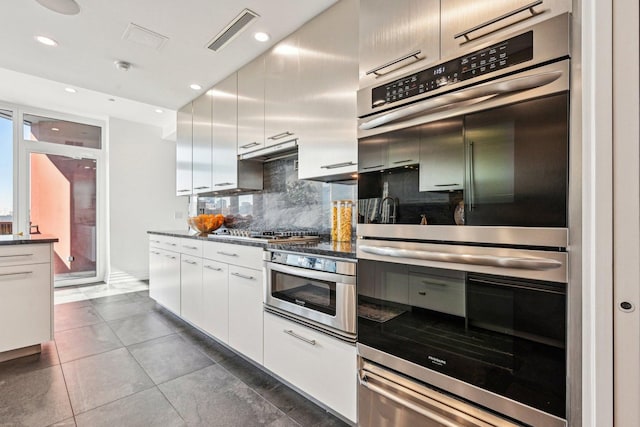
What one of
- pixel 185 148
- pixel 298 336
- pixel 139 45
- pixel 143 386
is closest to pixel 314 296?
pixel 298 336

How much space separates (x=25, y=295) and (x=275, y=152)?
2.29 metres

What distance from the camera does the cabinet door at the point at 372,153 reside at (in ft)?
4.64

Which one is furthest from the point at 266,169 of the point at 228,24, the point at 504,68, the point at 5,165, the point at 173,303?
the point at 5,165

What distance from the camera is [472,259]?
1077 mm

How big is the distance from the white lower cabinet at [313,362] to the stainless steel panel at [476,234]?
2.01ft

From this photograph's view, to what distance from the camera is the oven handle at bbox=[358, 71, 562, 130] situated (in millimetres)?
953

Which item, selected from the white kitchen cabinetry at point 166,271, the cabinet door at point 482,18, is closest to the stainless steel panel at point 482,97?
the cabinet door at point 482,18

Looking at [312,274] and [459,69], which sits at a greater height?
[459,69]

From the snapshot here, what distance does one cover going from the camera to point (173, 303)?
313 cm

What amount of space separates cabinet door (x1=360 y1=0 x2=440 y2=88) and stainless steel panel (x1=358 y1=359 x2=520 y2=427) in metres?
1.33

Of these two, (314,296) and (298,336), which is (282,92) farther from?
(298,336)

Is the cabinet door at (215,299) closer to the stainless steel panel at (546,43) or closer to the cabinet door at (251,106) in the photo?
the cabinet door at (251,106)

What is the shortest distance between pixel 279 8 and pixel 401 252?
1787 mm

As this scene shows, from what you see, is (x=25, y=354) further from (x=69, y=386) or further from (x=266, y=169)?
(x=266, y=169)
